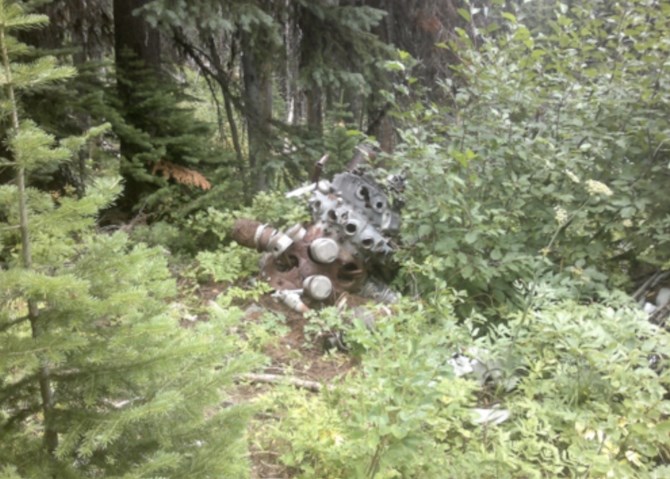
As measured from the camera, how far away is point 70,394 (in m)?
1.52

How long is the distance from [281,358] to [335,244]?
3.29 feet

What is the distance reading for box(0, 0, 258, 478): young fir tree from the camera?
1.36m

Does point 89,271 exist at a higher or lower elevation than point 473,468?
higher

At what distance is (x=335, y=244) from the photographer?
4023mm

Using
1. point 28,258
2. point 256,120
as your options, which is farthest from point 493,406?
point 256,120

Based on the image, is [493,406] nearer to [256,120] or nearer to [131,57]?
[256,120]

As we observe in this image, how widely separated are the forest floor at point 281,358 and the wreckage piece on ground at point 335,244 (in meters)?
0.16

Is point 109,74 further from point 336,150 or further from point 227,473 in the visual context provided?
point 227,473

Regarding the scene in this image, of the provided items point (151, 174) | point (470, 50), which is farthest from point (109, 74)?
point (470, 50)

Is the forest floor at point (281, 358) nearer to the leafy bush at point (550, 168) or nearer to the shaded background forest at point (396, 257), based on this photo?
the shaded background forest at point (396, 257)

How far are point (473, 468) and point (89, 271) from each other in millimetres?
1610

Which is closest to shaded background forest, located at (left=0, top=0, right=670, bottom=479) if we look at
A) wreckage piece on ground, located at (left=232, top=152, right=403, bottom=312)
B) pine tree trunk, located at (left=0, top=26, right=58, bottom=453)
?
pine tree trunk, located at (left=0, top=26, right=58, bottom=453)

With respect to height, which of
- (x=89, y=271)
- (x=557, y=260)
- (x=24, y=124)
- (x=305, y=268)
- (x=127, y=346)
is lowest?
(x=305, y=268)

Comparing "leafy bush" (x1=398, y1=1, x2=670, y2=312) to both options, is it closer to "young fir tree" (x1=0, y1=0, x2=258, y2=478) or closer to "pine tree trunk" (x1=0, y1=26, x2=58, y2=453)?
"young fir tree" (x1=0, y1=0, x2=258, y2=478)
